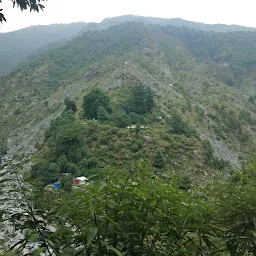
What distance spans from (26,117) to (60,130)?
27.3 meters

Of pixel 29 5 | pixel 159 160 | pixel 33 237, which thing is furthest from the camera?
pixel 159 160

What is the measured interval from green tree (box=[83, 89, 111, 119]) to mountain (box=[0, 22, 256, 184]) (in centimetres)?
95


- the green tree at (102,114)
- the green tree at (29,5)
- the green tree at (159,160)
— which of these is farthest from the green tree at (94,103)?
the green tree at (29,5)

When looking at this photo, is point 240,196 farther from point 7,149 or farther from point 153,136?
point 7,149

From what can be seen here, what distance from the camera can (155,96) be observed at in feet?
153

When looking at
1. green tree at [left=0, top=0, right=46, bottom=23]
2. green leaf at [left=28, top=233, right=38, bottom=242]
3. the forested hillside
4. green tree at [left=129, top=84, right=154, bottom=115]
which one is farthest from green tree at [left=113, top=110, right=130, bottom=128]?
green leaf at [left=28, top=233, right=38, bottom=242]

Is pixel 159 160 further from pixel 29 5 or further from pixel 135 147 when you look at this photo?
pixel 29 5

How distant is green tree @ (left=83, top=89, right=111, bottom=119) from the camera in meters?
32.9

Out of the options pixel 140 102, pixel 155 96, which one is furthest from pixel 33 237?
pixel 155 96

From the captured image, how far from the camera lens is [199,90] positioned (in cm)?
6625

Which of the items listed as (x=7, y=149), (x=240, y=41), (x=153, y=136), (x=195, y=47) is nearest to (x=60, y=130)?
(x=153, y=136)

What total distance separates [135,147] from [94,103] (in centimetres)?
930

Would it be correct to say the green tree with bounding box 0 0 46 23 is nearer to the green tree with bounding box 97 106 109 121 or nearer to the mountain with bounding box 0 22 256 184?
the mountain with bounding box 0 22 256 184

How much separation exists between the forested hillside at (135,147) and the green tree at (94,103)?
0.35 feet
